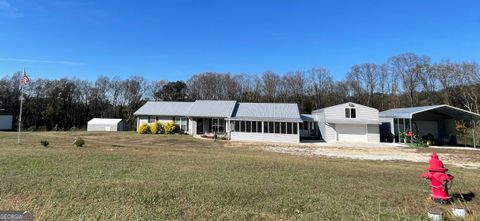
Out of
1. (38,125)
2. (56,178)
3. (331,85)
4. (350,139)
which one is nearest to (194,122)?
(350,139)

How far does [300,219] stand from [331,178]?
375 cm

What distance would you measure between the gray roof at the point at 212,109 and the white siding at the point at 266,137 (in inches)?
105

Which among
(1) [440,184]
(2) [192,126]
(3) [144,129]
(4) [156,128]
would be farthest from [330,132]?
(1) [440,184]

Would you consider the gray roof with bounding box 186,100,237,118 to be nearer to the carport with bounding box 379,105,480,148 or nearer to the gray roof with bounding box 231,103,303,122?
the gray roof with bounding box 231,103,303,122

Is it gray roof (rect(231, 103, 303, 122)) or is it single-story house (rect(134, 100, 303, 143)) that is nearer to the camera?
single-story house (rect(134, 100, 303, 143))

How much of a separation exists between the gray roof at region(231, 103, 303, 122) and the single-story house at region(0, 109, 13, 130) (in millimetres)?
38735

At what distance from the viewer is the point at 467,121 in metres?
24.7

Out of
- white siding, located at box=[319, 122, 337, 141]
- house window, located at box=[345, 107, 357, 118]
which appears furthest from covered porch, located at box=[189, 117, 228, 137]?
house window, located at box=[345, 107, 357, 118]

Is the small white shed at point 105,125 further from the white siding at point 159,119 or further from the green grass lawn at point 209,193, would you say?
the green grass lawn at point 209,193

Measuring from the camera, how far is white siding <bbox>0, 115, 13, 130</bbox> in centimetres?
4094

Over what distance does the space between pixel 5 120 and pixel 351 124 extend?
5127 centimetres

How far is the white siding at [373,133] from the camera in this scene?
25891 millimetres

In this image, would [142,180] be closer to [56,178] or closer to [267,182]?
[56,178]

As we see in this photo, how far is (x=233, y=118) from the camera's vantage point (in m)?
27.1
